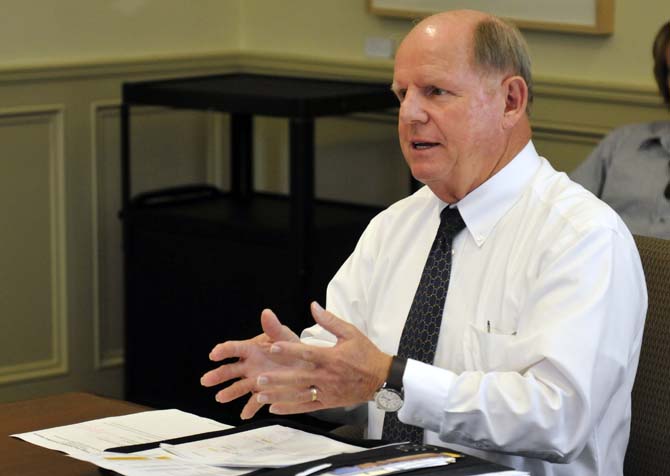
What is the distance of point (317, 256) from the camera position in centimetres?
367

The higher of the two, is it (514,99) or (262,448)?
(514,99)

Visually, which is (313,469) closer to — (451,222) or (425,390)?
(425,390)

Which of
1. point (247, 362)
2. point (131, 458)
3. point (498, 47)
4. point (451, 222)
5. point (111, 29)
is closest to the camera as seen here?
point (131, 458)

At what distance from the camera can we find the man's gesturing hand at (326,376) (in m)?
1.65

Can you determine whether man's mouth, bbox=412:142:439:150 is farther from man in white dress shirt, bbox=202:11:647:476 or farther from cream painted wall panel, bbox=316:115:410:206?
cream painted wall panel, bbox=316:115:410:206

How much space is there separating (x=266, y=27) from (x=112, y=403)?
9.15 feet

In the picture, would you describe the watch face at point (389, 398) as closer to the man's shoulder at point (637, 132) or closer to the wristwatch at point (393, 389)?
the wristwatch at point (393, 389)

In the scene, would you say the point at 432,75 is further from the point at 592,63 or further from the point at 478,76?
the point at 592,63

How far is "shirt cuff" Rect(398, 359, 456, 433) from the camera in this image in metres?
1.71

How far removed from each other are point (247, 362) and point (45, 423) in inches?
12.8

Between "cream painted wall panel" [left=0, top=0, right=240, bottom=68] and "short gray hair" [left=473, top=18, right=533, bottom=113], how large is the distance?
2.44 meters

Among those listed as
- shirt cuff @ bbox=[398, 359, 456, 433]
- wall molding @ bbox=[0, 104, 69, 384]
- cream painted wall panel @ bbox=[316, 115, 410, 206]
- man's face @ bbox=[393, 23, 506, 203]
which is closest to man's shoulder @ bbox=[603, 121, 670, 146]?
cream painted wall panel @ bbox=[316, 115, 410, 206]

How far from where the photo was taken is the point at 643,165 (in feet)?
10.6

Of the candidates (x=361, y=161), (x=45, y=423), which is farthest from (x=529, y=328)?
(x=361, y=161)
